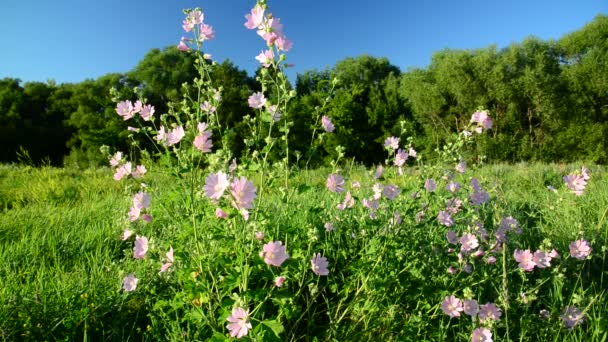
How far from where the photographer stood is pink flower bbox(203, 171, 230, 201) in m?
1.34

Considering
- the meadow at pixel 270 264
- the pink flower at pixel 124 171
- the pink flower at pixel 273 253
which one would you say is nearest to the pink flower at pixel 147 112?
the meadow at pixel 270 264

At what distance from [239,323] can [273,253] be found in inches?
10.0

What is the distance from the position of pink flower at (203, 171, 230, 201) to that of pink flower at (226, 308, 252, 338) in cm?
39

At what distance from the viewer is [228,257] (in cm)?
179

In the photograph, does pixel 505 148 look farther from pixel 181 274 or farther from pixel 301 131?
pixel 181 274

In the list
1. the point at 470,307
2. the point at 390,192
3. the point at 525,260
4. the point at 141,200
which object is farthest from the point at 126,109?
the point at 525,260

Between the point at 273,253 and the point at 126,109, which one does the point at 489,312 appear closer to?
the point at 273,253

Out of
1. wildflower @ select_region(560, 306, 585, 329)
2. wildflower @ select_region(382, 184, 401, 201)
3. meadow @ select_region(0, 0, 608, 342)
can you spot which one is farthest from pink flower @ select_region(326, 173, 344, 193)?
wildflower @ select_region(560, 306, 585, 329)

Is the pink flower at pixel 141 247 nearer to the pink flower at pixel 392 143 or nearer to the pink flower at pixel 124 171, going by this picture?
the pink flower at pixel 124 171

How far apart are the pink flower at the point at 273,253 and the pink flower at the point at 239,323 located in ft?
0.59

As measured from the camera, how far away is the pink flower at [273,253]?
4.69ft

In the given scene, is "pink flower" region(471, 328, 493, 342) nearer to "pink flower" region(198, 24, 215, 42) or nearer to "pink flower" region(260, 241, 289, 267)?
"pink flower" region(260, 241, 289, 267)

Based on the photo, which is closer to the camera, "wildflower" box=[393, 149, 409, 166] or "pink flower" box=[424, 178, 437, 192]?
"pink flower" box=[424, 178, 437, 192]

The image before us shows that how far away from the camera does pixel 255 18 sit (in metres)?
1.66
